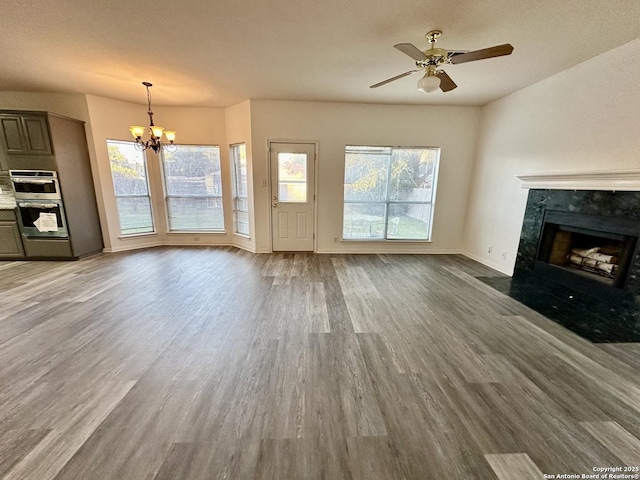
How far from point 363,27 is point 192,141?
4.13 m

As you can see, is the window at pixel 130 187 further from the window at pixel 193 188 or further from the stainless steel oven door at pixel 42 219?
the stainless steel oven door at pixel 42 219

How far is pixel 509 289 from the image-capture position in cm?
343

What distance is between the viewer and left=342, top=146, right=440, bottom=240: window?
4965 mm

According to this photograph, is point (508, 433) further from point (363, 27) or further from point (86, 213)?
point (86, 213)

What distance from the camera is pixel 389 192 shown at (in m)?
5.07

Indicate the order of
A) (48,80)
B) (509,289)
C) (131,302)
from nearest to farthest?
(131,302), (509,289), (48,80)

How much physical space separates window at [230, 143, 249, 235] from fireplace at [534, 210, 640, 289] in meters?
4.98

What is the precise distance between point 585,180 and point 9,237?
8359mm

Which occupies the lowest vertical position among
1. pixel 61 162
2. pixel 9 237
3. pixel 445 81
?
pixel 9 237

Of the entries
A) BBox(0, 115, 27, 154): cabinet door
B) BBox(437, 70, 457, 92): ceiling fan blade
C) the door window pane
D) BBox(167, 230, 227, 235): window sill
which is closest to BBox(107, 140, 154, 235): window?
BBox(167, 230, 227, 235): window sill

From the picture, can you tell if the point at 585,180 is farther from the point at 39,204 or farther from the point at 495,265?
the point at 39,204

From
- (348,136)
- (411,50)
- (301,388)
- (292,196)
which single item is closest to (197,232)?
(292,196)

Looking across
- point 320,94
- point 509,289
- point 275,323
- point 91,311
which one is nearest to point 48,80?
point 91,311

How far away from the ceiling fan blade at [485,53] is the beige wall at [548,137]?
161cm
